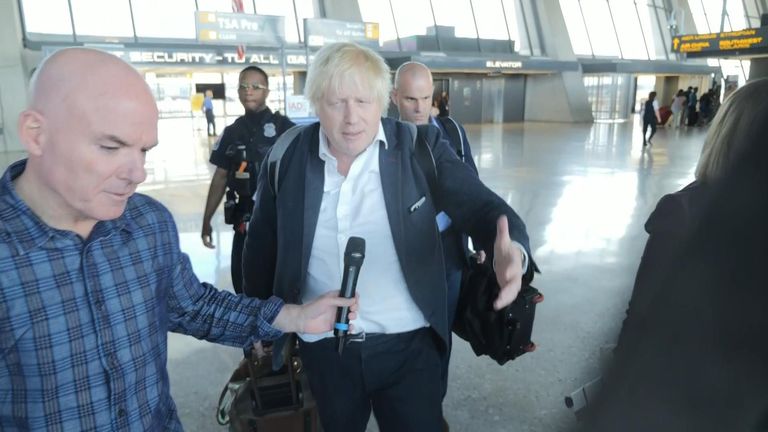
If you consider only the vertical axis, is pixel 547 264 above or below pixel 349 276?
below

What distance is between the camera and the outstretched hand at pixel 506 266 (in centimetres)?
132

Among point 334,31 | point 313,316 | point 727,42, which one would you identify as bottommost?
point 313,316

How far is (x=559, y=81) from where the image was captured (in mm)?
25594

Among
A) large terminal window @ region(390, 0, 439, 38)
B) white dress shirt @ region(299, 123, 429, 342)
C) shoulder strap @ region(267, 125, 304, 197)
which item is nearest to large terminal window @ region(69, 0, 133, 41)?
large terminal window @ region(390, 0, 439, 38)

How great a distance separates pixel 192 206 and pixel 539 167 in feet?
22.6

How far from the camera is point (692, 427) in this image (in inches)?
17.6

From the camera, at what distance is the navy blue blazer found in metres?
1.65

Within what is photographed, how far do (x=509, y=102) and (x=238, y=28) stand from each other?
19.0 m

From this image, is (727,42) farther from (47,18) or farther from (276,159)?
(47,18)

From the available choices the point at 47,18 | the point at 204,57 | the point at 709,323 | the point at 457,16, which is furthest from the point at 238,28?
the point at 457,16

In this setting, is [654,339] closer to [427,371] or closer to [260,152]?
[427,371]

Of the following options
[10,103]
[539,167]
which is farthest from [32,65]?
[539,167]

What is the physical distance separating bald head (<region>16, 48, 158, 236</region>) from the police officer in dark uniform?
2419 millimetres

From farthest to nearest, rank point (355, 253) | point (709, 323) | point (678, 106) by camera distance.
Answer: point (678, 106)
point (355, 253)
point (709, 323)
